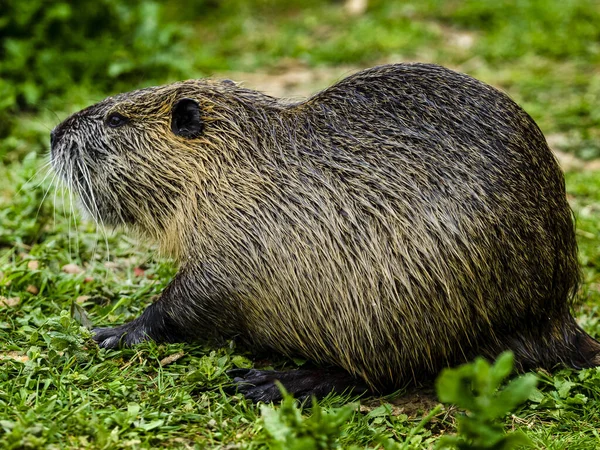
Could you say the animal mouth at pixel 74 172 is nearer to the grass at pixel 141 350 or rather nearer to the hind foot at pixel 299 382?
the grass at pixel 141 350

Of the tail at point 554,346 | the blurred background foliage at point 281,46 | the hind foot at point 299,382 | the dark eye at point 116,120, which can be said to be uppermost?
the blurred background foliage at point 281,46

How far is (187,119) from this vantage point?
360 cm

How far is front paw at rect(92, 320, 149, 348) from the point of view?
341cm

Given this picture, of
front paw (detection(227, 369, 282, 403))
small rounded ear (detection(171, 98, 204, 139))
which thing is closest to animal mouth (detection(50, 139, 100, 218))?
small rounded ear (detection(171, 98, 204, 139))

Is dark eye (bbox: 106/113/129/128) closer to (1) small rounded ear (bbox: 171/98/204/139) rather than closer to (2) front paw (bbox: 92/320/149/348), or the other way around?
(1) small rounded ear (bbox: 171/98/204/139)

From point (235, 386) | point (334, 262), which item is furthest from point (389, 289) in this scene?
point (235, 386)

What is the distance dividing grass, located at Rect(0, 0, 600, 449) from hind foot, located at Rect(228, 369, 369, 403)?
0.21ft

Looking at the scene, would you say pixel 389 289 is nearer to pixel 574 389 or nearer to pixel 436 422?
pixel 436 422

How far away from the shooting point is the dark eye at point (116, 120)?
12.1 feet

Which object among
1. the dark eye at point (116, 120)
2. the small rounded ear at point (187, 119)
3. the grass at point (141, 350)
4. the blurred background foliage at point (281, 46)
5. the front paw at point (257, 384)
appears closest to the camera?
the grass at point (141, 350)

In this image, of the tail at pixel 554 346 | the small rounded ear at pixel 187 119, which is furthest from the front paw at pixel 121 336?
the tail at pixel 554 346

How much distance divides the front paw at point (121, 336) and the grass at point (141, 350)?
2.2 inches

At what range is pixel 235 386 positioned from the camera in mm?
3229

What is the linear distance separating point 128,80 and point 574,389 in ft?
15.3
